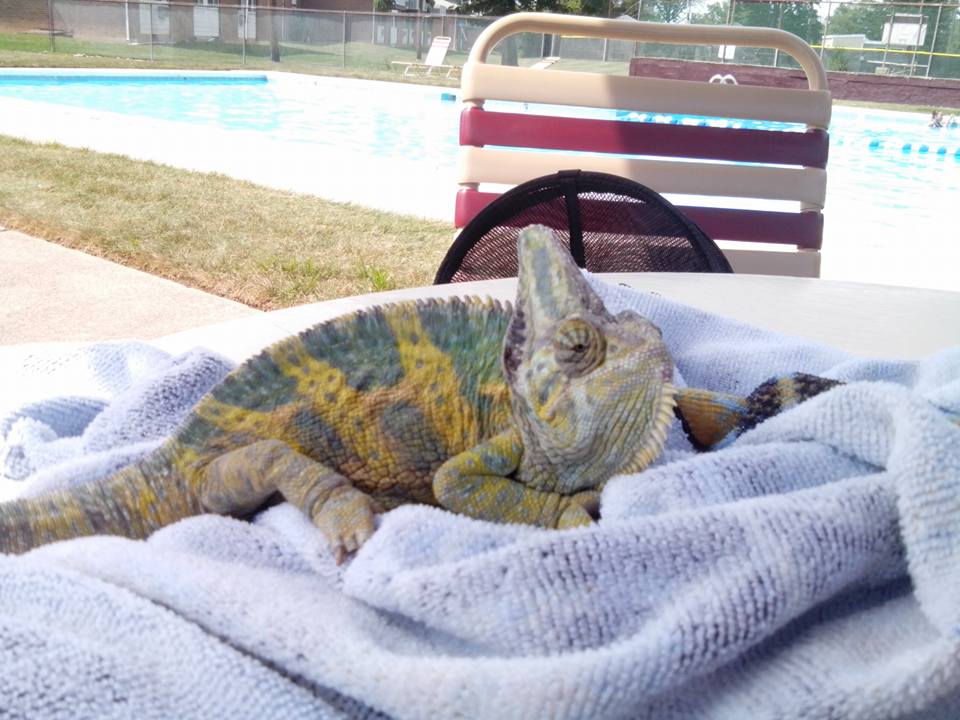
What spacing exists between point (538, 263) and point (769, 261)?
2.83 meters

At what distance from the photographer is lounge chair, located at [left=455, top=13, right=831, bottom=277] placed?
3.53 meters

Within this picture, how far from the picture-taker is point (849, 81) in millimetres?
22438

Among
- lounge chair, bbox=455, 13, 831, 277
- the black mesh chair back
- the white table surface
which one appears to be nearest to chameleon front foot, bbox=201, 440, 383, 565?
the white table surface

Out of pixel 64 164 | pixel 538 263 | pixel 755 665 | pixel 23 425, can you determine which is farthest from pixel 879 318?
pixel 64 164

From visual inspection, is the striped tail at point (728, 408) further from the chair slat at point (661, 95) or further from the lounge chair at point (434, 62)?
the lounge chair at point (434, 62)

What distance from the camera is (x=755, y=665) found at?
2.34 ft

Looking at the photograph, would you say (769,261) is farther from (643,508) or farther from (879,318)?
(643,508)

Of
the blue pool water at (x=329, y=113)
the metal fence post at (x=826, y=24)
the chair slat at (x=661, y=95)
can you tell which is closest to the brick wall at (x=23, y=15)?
the blue pool water at (x=329, y=113)

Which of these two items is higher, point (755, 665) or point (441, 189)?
point (755, 665)

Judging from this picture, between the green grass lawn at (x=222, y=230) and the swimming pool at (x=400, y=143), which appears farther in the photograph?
the swimming pool at (x=400, y=143)

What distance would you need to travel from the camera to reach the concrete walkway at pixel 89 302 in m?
4.60

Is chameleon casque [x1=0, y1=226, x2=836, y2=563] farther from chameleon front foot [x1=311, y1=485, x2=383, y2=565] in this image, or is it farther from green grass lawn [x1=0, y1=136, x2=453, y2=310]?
green grass lawn [x1=0, y1=136, x2=453, y2=310]

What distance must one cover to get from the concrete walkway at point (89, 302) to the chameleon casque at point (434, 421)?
141 inches

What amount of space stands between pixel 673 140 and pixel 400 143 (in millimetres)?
12745
